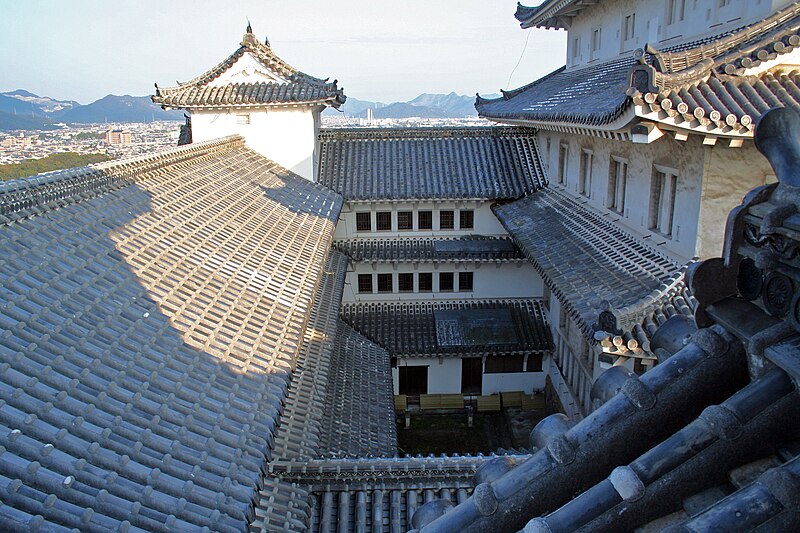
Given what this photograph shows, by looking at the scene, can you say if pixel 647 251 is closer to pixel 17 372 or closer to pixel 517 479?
pixel 517 479

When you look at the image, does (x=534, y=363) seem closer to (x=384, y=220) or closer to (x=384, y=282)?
(x=384, y=282)

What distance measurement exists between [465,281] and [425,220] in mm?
2988

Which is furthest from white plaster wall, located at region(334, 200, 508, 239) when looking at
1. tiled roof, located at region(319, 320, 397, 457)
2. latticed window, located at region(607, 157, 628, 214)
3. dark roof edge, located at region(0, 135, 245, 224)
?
dark roof edge, located at region(0, 135, 245, 224)

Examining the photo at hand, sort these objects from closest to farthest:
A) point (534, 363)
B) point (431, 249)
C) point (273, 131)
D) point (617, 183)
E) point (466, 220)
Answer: point (617, 183) → point (534, 363) → point (273, 131) → point (431, 249) → point (466, 220)

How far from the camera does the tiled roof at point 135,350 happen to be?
5.29 metres

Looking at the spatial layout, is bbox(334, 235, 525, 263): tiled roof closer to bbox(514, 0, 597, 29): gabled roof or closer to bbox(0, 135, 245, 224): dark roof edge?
bbox(0, 135, 245, 224): dark roof edge

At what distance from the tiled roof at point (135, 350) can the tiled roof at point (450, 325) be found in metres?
8.62

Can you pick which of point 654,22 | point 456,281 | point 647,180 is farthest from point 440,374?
point 654,22

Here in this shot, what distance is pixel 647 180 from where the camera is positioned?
13.7 m

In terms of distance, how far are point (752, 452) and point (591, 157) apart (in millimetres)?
16407

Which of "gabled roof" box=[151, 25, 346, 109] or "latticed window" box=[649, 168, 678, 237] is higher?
"gabled roof" box=[151, 25, 346, 109]

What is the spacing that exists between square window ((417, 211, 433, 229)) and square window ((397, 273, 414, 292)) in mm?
2083

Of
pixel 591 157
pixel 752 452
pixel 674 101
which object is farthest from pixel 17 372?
pixel 591 157

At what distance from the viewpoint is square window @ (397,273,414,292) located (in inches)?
930
